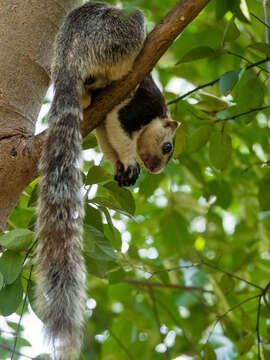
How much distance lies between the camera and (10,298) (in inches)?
88.4

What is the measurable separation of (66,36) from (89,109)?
1.76 feet

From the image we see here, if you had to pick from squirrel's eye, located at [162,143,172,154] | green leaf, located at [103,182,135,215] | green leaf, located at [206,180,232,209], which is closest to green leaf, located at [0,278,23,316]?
green leaf, located at [103,182,135,215]

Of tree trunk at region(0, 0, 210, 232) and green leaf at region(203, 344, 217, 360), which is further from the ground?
tree trunk at region(0, 0, 210, 232)

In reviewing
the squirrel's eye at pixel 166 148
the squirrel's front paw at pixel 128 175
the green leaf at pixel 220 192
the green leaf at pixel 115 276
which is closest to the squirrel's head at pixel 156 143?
the squirrel's eye at pixel 166 148

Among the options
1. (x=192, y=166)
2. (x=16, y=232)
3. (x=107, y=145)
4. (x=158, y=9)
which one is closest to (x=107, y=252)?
(x=16, y=232)

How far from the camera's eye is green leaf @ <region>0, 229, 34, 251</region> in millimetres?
2129

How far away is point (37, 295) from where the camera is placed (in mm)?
1990

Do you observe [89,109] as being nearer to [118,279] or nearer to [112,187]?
[112,187]

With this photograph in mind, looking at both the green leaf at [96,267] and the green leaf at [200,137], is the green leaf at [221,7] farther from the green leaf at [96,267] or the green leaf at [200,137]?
the green leaf at [96,267]

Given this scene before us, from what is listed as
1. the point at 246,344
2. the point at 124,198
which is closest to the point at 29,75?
the point at 124,198

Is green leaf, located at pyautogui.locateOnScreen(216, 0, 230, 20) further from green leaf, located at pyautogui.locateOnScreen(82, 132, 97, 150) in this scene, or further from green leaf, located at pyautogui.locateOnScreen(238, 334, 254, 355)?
green leaf, located at pyautogui.locateOnScreen(238, 334, 254, 355)

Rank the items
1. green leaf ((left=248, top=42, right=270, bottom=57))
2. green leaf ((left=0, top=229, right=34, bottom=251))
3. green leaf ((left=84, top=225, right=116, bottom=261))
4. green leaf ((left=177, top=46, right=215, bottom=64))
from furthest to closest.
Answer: green leaf ((left=177, top=46, right=215, bottom=64)) < green leaf ((left=248, top=42, right=270, bottom=57)) < green leaf ((left=84, top=225, right=116, bottom=261)) < green leaf ((left=0, top=229, right=34, bottom=251))

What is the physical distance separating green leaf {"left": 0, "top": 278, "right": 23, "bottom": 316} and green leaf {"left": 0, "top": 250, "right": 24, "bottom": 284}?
10cm

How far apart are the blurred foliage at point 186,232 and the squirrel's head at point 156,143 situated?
109 millimetres
